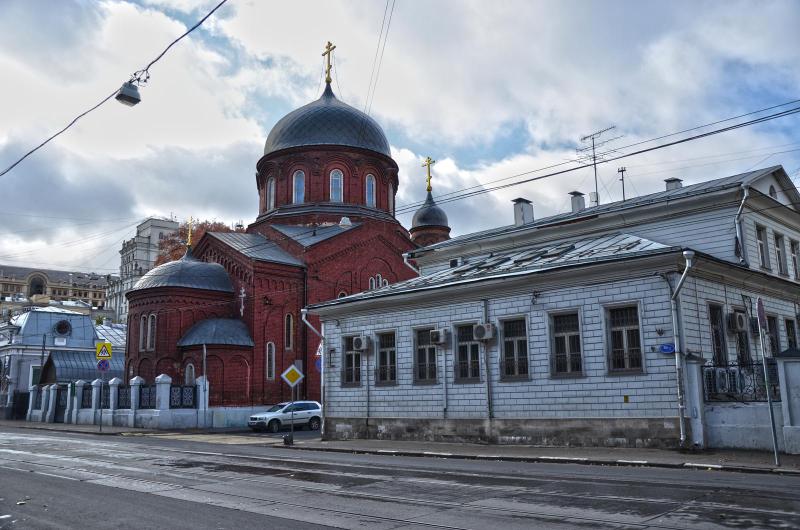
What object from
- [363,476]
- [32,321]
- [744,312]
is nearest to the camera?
[363,476]

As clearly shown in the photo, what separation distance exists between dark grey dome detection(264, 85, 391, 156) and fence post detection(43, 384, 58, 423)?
1890 cm

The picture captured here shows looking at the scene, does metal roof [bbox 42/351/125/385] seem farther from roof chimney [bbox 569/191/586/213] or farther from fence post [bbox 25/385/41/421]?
roof chimney [bbox 569/191/586/213]

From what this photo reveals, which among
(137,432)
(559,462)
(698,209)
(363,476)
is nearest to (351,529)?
(363,476)

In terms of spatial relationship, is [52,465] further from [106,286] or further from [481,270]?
[106,286]

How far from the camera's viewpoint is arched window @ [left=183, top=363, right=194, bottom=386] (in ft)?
114

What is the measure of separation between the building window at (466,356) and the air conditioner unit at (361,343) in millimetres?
3626

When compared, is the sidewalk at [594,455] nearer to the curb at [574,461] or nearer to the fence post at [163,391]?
the curb at [574,461]

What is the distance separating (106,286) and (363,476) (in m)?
135

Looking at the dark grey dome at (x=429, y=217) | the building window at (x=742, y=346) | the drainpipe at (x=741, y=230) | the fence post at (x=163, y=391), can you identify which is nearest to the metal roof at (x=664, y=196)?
the drainpipe at (x=741, y=230)

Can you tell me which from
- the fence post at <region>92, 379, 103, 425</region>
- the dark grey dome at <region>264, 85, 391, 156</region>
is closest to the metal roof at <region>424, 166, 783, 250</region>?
the dark grey dome at <region>264, 85, 391, 156</region>

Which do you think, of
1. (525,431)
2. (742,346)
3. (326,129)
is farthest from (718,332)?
(326,129)

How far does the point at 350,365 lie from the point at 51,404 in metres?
25.1

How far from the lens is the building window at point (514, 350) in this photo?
1956 cm

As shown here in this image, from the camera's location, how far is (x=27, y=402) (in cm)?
4481
